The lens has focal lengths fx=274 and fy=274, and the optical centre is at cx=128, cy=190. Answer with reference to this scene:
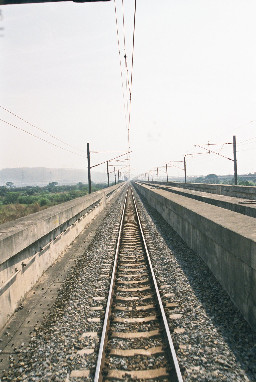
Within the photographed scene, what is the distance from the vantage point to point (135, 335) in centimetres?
549

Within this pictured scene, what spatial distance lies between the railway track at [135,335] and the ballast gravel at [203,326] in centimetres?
23

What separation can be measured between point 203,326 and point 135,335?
58.3 inches

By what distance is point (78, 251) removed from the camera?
12.4 metres

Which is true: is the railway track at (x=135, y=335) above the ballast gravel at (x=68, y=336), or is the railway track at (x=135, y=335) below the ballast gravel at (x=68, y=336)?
above

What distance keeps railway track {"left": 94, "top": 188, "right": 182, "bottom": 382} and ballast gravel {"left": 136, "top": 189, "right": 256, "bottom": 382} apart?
232 millimetres

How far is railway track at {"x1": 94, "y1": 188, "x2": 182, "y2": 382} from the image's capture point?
14.6ft

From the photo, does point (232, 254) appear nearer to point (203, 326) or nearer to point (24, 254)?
point (203, 326)

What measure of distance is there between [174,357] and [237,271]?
9.51 feet

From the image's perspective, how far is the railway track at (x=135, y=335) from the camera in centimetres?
445

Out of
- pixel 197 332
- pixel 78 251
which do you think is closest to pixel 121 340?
pixel 197 332

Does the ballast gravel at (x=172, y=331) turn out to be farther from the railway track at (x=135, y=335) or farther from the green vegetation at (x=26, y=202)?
the green vegetation at (x=26, y=202)

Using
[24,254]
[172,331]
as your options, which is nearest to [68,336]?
[172,331]

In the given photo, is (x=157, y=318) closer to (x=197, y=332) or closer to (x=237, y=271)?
(x=197, y=332)

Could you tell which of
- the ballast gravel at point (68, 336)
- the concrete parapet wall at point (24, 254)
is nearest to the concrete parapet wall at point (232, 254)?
the ballast gravel at point (68, 336)
